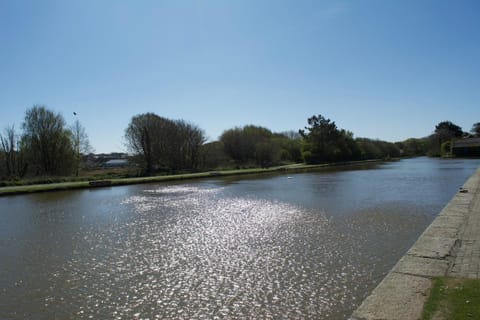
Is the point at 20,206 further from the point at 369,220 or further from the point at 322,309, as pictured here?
the point at 322,309

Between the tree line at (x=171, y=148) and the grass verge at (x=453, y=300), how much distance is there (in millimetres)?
32146

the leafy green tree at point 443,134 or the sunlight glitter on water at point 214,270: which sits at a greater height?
the leafy green tree at point 443,134

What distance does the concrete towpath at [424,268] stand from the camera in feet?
12.1

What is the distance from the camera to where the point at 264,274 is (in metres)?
5.70

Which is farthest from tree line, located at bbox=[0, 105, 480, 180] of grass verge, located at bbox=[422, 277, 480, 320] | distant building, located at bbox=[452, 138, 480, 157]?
grass verge, located at bbox=[422, 277, 480, 320]

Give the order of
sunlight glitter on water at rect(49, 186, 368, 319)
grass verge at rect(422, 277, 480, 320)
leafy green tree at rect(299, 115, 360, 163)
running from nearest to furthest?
grass verge at rect(422, 277, 480, 320)
sunlight glitter on water at rect(49, 186, 368, 319)
leafy green tree at rect(299, 115, 360, 163)

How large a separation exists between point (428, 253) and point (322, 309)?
2.46 m

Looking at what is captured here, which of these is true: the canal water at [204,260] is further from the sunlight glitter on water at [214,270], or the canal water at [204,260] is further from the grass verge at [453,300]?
the grass verge at [453,300]

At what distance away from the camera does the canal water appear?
4.59 meters

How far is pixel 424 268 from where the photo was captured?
4914 mm

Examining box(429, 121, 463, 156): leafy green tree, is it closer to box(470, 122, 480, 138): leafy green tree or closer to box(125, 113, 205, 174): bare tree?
box(470, 122, 480, 138): leafy green tree

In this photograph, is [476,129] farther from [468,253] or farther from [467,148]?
[468,253]

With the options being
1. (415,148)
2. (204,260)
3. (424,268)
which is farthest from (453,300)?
(415,148)

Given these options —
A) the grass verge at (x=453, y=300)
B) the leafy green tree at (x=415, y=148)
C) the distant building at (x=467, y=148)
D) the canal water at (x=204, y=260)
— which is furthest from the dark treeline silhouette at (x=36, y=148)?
the leafy green tree at (x=415, y=148)
